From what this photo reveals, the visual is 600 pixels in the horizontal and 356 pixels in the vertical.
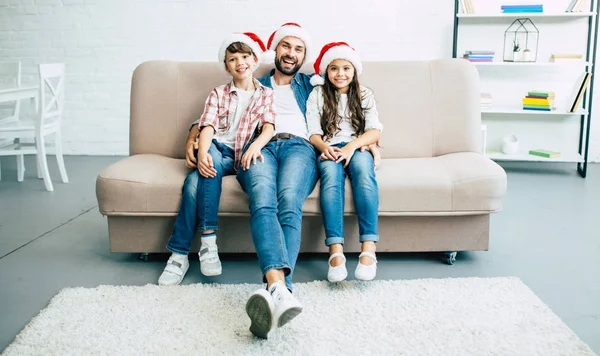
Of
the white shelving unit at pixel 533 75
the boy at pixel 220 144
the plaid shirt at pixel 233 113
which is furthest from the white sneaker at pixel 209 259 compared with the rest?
the white shelving unit at pixel 533 75

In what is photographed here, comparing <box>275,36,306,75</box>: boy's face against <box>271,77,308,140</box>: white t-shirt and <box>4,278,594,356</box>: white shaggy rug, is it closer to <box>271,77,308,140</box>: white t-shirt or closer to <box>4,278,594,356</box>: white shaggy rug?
<box>271,77,308,140</box>: white t-shirt

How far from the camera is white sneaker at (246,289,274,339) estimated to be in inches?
65.8

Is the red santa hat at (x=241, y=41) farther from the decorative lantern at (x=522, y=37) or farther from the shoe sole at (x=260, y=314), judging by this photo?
the decorative lantern at (x=522, y=37)

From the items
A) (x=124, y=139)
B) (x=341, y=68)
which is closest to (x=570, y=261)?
(x=341, y=68)

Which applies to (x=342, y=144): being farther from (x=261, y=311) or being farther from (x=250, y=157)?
(x=261, y=311)

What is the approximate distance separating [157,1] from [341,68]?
9.63 ft

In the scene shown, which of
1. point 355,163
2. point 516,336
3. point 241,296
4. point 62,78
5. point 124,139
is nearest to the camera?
point 516,336

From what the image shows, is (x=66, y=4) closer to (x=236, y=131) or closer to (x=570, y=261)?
(x=236, y=131)

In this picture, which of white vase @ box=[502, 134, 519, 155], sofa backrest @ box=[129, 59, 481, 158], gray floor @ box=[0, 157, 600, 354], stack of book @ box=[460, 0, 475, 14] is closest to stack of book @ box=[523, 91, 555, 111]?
→ white vase @ box=[502, 134, 519, 155]

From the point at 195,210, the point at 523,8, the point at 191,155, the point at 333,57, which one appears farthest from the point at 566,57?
the point at 195,210

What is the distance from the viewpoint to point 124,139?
5.12 meters

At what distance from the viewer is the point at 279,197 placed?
82.7 inches

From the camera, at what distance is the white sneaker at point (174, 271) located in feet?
7.11

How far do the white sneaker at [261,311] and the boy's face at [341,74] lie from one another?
1152 mm
